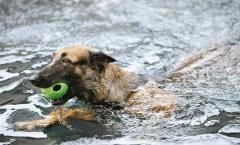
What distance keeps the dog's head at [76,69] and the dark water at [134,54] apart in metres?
0.44

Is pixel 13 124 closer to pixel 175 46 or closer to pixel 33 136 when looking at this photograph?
pixel 33 136

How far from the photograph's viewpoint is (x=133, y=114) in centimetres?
691

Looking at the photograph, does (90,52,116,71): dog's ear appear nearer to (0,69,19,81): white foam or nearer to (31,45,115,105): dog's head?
(31,45,115,105): dog's head

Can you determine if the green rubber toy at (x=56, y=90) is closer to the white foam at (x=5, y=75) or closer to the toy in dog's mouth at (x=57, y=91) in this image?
the toy in dog's mouth at (x=57, y=91)

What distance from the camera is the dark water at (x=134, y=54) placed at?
6375 mm

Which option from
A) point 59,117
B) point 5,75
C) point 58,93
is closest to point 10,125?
point 59,117

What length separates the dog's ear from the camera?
6.97 meters

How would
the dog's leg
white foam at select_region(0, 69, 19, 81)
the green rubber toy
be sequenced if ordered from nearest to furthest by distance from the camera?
the dog's leg → the green rubber toy → white foam at select_region(0, 69, 19, 81)

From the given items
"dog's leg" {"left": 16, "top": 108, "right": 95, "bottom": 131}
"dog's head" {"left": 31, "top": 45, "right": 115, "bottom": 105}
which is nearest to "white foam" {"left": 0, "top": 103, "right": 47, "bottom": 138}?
"dog's leg" {"left": 16, "top": 108, "right": 95, "bottom": 131}

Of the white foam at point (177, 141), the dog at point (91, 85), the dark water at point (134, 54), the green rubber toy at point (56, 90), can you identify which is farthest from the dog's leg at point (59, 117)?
the white foam at point (177, 141)

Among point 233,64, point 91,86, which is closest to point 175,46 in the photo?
point 233,64

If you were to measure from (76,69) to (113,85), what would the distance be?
581 millimetres

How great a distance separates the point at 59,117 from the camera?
6.73 m

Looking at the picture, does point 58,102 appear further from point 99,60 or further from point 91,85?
point 99,60
